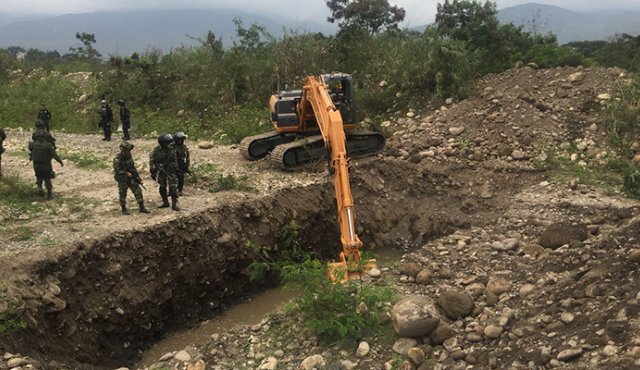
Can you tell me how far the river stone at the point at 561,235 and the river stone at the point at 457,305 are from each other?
240 centimetres

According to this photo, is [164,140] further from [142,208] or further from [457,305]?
[457,305]

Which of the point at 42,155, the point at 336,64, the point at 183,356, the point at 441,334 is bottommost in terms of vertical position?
the point at 183,356

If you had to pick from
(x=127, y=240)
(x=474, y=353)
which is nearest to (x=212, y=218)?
(x=127, y=240)

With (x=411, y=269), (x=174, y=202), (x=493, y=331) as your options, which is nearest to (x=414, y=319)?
(x=493, y=331)

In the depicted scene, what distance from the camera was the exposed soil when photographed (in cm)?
615

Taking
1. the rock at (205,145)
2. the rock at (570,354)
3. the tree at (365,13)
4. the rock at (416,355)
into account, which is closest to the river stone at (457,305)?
the rock at (416,355)

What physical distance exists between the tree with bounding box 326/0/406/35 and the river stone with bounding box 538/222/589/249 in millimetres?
15486

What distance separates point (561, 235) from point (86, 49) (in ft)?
95.4

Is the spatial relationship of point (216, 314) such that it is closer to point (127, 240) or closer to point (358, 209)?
point (127, 240)

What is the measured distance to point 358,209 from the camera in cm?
1139

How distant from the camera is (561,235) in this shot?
28.1 ft

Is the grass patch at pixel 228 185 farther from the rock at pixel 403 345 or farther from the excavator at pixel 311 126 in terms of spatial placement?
the rock at pixel 403 345

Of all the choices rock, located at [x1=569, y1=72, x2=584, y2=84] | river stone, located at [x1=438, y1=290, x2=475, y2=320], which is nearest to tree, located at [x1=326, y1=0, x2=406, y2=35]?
rock, located at [x1=569, y1=72, x2=584, y2=84]

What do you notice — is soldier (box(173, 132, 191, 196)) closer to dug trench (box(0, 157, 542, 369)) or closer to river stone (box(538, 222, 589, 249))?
dug trench (box(0, 157, 542, 369))
